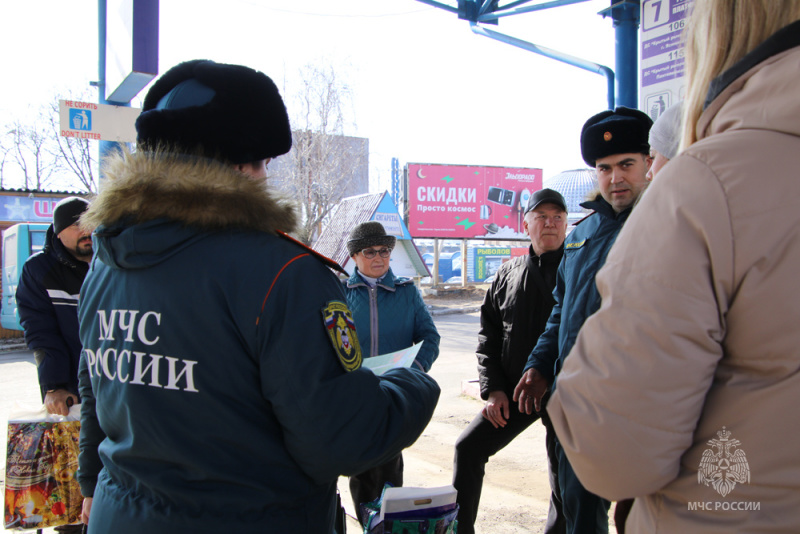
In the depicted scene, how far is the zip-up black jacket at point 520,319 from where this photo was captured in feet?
10.6

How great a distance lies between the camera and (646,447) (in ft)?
3.00

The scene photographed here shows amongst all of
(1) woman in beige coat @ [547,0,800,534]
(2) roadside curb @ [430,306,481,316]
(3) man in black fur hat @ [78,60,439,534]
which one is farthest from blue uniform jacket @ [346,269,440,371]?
(2) roadside curb @ [430,306,481,316]

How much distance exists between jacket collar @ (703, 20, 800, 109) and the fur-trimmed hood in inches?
37.3

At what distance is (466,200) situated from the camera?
2611 cm

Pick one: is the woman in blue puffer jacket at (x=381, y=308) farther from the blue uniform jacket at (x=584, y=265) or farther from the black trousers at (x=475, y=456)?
the blue uniform jacket at (x=584, y=265)

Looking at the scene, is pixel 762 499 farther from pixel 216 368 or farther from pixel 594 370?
pixel 216 368

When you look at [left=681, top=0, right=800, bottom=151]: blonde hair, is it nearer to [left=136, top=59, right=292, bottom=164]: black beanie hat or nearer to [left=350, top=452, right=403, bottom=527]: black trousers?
[left=136, top=59, right=292, bottom=164]: black beanie hat

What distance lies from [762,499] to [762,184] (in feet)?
1.63

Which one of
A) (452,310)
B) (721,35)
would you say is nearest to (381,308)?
(721,35)

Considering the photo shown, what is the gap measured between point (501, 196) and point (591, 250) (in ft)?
82.2

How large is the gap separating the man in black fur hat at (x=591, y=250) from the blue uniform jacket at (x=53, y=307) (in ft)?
8.63

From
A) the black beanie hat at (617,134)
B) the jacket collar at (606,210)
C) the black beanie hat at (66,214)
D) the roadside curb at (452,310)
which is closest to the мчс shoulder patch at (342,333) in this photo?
the jacket collar at (606,210)

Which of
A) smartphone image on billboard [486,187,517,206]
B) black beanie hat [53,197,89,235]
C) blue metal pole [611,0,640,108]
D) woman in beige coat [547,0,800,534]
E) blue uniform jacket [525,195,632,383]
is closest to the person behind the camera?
woman in beige coat [547,0,800,534]

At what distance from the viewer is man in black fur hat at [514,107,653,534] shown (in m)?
2.31
